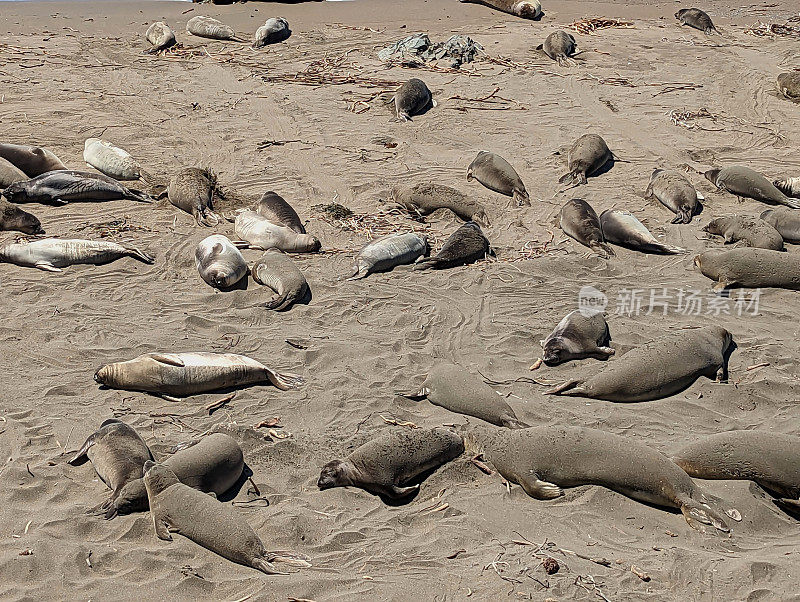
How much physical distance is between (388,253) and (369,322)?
1028 mm

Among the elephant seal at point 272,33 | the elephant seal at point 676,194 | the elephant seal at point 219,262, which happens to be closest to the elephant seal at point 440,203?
the elephant seal at point 676,194

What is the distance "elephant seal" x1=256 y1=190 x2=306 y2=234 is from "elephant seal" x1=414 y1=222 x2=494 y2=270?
1.38m

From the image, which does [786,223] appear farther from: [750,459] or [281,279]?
[281,279]

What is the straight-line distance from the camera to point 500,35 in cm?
1474

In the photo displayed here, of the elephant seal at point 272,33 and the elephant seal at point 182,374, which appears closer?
the elephant seal at point 182,374

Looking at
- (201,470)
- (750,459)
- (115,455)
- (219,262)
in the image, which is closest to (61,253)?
(219,262)

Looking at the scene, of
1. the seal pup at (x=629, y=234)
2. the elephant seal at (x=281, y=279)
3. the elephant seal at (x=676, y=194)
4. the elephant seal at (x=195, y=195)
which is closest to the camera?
the elephant seal at (x=281, y=279)

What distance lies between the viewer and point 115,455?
15.3 ft

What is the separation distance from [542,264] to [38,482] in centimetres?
477

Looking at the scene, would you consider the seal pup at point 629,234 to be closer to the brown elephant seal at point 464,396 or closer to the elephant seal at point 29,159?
the brown elephant seal at point 464,396

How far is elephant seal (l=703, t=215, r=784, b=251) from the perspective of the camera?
7566 mm

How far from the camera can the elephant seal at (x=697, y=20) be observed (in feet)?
49.3

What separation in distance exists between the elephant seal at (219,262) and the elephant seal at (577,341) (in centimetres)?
278

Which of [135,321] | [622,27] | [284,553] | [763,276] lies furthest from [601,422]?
[622,27]
